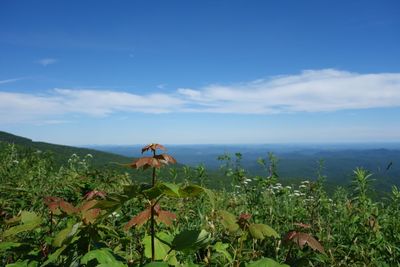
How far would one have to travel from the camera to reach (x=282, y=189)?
622 cm

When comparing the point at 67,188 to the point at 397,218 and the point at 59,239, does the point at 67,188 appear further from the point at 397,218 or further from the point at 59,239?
the point at 397,218

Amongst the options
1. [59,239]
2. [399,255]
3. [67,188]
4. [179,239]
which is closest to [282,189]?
[399,255]

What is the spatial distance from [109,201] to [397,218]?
4.71 m

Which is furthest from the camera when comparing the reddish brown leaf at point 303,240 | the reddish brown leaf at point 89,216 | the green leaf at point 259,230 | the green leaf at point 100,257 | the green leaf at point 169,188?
the green leaf at point 259,230

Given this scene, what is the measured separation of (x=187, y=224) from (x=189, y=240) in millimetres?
2624

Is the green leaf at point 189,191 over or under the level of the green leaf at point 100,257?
over

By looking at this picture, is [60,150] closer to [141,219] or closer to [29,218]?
[29,218]

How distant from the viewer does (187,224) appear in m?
4.83

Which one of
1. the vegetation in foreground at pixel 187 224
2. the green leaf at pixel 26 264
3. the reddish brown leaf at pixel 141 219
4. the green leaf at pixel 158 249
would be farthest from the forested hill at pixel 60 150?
the reddish brown leaf at pixel 141 219

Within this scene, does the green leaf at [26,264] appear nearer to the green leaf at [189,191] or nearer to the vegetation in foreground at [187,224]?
the vegetation in foreground at [187,224]

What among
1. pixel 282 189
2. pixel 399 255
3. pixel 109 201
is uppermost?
pixel 109 201

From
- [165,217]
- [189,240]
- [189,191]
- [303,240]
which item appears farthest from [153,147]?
[303,240]

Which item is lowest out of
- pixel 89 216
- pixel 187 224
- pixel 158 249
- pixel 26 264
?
pixel 187 224

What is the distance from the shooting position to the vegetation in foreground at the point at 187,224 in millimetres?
2221
